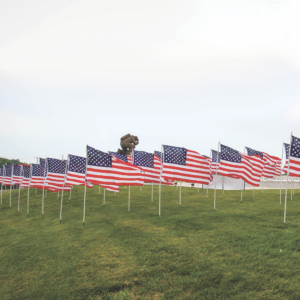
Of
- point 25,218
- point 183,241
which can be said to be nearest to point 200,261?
point 183,241

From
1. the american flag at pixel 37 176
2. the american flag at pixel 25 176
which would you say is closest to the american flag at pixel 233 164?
the american flag at pixel 37 176

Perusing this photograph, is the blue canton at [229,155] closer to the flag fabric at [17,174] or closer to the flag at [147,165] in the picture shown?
the flag at [147,165]

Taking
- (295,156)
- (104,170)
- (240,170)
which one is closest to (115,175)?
(104,170)

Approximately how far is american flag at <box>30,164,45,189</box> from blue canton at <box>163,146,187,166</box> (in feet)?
35.2

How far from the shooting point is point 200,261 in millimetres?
8562

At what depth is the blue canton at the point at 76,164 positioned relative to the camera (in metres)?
16.3

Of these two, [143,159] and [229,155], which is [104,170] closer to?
[143,159]

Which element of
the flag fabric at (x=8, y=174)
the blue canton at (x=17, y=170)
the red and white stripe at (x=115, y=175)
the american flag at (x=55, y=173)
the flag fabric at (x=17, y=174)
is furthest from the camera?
the flag fabric at (x=8, y=174)

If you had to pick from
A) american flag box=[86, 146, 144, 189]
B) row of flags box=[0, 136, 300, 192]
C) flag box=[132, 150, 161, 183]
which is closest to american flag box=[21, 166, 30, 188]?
row of flags box=[0, 136, 300, 192]

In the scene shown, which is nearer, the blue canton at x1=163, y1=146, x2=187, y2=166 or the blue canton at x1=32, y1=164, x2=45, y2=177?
the blue canton at x1=163, y1=146, x2=187, y2=166

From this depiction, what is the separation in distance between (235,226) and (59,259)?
7.94 meters

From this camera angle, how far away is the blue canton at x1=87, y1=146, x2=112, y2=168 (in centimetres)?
1370

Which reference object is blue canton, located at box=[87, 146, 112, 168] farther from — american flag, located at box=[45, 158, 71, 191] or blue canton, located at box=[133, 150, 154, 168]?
american flag, located at box=[45, 158, 71, 191]

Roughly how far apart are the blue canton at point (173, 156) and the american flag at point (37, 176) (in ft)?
35.2
